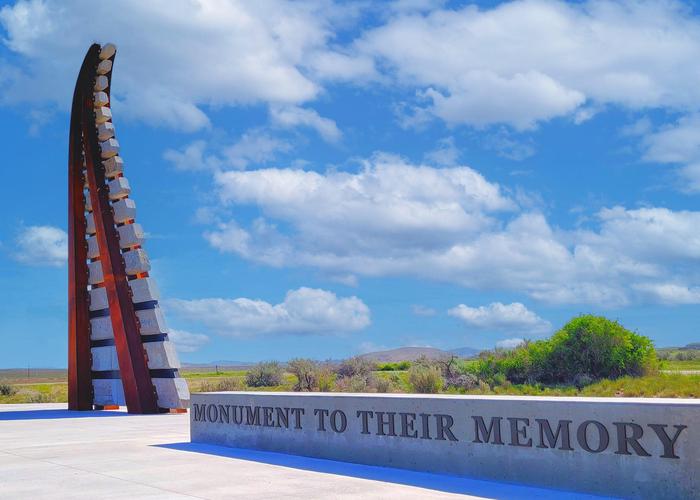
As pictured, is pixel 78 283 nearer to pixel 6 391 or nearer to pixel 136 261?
pixel 136 261

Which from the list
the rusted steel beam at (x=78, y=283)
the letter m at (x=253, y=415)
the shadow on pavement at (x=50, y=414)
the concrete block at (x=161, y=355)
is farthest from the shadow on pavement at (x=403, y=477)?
the rusted steel beam at (x=78, y=283)

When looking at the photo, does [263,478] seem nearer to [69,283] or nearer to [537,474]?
[537,474]

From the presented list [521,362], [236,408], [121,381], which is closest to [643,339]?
[521,362]

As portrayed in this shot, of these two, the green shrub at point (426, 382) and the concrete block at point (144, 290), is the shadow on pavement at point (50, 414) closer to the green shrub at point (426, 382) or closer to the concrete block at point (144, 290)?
the concrete block at point (144, 290)

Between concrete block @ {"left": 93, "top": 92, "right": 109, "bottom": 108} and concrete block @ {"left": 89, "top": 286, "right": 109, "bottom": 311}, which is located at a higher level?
concrete block @ {"left": 93, "top": 92, "right": 109, "bottom": 108}

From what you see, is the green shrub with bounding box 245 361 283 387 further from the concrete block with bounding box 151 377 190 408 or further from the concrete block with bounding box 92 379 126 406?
the concrete block with bounding box 151 377 190 408

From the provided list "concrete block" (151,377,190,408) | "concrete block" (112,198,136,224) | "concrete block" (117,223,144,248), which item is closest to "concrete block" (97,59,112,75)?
"concrete block" (112,198,136,224)

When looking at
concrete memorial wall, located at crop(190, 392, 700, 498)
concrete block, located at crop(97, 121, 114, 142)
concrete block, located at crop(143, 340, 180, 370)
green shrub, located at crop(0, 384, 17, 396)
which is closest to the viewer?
concrete memorial wall, located at crop(190, 392, 700, 498)

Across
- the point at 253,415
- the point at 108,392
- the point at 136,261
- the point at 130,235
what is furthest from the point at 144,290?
the point at 253,415

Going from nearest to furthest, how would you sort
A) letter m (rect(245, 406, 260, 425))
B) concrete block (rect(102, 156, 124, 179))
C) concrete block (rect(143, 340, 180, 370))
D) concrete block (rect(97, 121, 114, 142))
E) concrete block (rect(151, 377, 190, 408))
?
1. letter m (rect(245, 406, 260, 425))
2. concrete block (rect(143, 340, 180, 370))
3. concrete block (rect(151, 377, 190, 408))
4. concrete block (rect(102, 156, 124, 179))
5. concrete block (rect(97, 121, 114, 142))

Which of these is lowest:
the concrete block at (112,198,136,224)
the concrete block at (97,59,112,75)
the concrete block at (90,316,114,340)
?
the concrete block at (90,316,114,340)

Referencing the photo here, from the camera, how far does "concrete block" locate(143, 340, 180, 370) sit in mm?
20156

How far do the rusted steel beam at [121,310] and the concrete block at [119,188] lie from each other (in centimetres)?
21

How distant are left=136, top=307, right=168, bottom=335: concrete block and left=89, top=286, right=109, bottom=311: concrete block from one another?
6.56 feet
